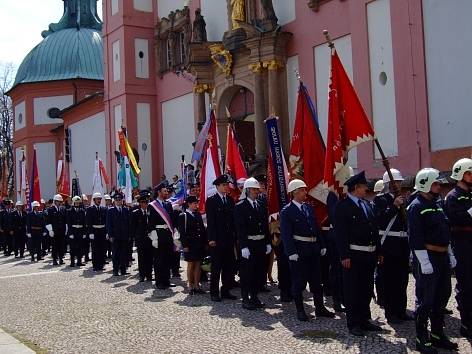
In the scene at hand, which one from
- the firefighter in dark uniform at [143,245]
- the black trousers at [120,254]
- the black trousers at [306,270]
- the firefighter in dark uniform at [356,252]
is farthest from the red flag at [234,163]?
the firefighter in dark uniform at [356,252]

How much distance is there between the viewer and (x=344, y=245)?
24.5 feet

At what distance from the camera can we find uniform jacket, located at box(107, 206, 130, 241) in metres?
14.6

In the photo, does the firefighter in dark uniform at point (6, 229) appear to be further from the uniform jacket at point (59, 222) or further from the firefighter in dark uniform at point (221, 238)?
the firefighter in dark uniform at point (221, 238)

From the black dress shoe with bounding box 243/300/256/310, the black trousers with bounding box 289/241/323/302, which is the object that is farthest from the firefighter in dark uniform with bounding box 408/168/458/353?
the black dress shoe with bounding box 243/300/256/310

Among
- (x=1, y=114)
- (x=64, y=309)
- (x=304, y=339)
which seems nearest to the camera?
(x=304, y=339)

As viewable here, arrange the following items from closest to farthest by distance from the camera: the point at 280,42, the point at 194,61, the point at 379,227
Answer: the point at 379,227
the point at 280,42
the point at 194,61

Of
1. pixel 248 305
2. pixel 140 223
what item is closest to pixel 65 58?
pixel 140 223

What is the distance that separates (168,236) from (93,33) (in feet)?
117

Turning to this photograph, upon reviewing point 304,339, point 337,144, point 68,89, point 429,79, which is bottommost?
point 304,339

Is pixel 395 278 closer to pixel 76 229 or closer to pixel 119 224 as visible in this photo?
pixel 119 224

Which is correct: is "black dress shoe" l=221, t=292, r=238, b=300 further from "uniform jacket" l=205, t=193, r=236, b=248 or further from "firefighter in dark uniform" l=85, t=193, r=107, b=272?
"firefighter in dark uniform" l=85, t=193, r=107, b=272

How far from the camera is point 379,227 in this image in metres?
8.20

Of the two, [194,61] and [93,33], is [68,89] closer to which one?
[93,33]

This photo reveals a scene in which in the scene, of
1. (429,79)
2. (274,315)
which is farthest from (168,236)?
(429,79)
